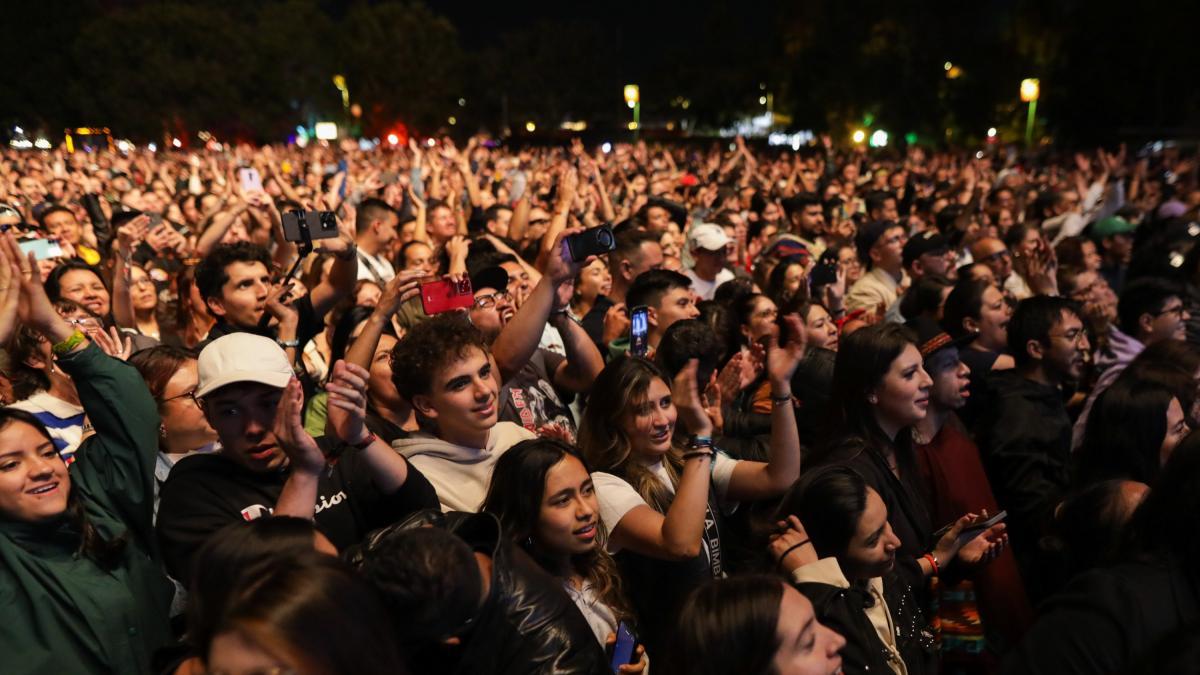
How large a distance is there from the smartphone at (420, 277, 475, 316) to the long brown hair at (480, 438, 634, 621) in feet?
3.65

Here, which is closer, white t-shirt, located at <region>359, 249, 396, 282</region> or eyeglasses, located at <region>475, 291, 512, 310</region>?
eyeglasses, located at <region>475, 291, 512, 310</region>

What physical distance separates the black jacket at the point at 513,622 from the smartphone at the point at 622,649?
0.33 meters

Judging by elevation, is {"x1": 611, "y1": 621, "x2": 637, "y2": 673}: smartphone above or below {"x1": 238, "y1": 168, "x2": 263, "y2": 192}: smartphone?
below

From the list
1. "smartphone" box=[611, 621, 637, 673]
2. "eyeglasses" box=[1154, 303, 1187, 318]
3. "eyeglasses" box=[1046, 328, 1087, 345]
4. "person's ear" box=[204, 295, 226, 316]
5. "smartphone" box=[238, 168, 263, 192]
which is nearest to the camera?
"smartphone" box=[611, 621, 637, 673]

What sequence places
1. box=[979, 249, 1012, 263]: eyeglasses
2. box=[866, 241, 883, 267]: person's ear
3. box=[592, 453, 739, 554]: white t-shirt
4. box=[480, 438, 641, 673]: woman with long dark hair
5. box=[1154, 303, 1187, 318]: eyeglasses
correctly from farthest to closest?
box=[866, 241, 883, 267]: person's ear
box=[979, 249, 1012, 263]: eyeglasses
box=[1154, 303, 1187, 318]: eyeglasses
box=[592, 453, 739, 554]: white t-shirt
box=[480, 438, 641, 673]: woman with long dark hair

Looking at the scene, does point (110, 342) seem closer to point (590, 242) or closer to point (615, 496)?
point (590, 242)

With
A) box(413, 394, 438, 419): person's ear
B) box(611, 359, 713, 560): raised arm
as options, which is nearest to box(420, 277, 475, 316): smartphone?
box(413, 394, 438, 419): person's ear

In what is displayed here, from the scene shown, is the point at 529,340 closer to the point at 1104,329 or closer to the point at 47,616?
the point at 47,616

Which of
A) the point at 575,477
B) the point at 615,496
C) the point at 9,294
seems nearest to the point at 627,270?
the point at 615,496

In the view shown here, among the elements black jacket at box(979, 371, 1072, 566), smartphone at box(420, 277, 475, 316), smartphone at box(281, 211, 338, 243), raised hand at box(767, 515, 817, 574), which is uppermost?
smartphone at box(281, 211, 338, 243)

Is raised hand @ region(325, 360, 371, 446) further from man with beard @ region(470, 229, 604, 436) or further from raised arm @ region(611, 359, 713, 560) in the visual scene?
man with beard @ region(470, 229, 604, 436)

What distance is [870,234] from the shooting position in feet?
26.3

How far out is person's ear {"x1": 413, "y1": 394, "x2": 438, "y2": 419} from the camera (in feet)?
11.6

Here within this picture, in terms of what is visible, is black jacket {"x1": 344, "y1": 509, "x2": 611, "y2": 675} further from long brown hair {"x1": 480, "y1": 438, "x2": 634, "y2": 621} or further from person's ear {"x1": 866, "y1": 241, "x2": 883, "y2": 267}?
person's ear {"x1": 866, "y1": 241, "x2": 883, "y2": 267}
